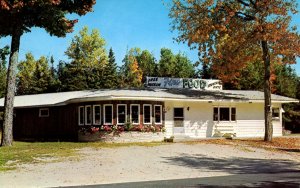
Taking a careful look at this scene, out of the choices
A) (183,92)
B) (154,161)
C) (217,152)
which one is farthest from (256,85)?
(154,161)

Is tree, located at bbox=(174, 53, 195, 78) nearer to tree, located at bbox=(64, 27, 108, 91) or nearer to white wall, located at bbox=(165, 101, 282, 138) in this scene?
tree, located at bbox=(64, 27, 108, 91)

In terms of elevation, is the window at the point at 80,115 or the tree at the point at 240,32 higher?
the tree at the point at 240,32

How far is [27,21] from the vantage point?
1206 inches

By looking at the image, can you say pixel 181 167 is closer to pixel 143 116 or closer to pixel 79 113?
pixel 143 116

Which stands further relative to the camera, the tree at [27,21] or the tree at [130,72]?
the tree at [130,72]

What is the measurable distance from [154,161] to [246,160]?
442cm

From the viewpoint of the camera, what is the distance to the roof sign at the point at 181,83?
3791cm

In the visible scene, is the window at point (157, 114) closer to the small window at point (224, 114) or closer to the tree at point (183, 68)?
the small window at point (224, 114)

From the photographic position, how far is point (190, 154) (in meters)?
23.4

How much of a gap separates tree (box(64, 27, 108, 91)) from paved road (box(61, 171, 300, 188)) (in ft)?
164

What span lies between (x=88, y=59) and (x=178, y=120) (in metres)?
36.5

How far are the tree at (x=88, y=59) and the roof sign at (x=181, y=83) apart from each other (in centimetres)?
2698

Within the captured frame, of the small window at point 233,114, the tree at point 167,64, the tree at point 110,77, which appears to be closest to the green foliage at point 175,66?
the tree at point 167,64

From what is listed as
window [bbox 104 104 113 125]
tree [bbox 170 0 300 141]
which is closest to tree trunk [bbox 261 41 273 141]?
tree [bbox 170 0 300 141]
